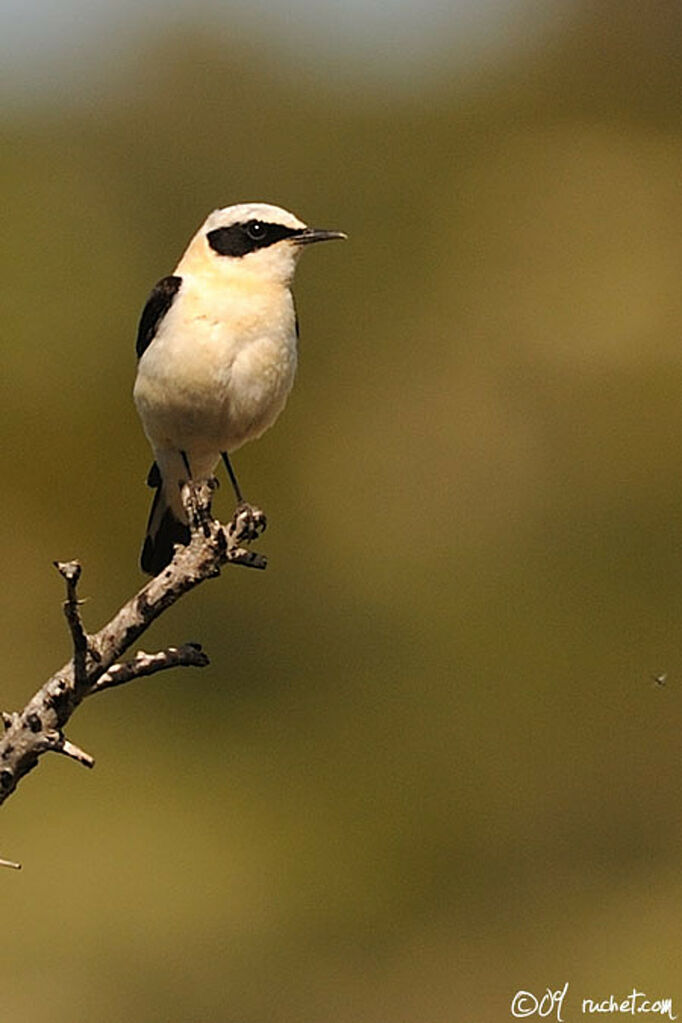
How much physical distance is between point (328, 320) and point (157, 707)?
5259 mm

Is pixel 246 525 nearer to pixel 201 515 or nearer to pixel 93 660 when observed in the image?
pixel 201 515

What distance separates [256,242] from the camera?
761 centimetres

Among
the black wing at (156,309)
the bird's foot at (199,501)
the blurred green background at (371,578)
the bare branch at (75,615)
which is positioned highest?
the blurred green background at (371,578)

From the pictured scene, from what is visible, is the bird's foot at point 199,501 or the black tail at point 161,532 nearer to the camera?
the bird's foot at point 199,501

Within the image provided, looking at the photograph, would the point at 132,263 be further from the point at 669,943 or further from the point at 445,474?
Result: the point at 669,943

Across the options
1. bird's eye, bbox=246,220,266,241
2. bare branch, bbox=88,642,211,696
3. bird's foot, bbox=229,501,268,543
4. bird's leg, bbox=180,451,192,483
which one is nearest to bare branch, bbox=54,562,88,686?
bare branch, bbox=88,642,211,696

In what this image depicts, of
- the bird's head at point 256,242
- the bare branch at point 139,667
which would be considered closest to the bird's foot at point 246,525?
the bare branch at point 139,667

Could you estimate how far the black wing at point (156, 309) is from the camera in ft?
24.3

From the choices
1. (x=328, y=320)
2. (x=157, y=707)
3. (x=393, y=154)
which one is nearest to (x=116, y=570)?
(x=157, y=707)

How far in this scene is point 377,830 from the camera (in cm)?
2030

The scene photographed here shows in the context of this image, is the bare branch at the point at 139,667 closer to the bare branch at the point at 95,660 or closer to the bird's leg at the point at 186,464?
the bare branch at the point at 95,660

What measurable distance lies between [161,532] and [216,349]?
1.08 m

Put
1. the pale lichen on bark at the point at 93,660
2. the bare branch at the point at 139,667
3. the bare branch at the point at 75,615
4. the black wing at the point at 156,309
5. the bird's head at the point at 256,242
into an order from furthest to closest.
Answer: the bird's head at the point at 256,242 → the black wing at the point at 156,309 → the bare branch at the point at 139,667 → the pale lichen on bark at the point at 93,660 → the bare branch at the point at 75,615

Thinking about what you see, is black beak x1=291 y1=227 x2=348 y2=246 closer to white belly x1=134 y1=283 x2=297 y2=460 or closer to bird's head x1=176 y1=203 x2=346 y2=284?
bird's head x1=176 y1=203 x2=346 y2=284
